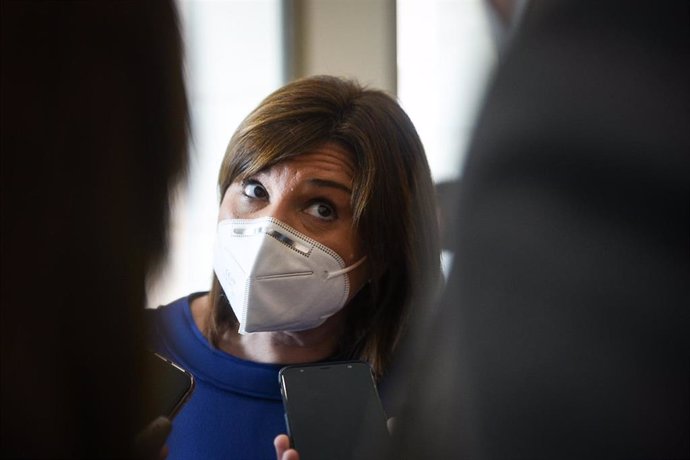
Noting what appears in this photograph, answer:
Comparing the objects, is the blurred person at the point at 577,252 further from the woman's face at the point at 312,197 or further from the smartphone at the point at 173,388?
the woman's face at the point at 312,197

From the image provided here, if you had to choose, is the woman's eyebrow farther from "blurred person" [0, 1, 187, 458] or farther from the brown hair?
"blurred person" [0, 1, 187, 458]

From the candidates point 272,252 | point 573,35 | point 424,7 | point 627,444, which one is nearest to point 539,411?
point 627,444

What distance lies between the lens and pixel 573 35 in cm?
36

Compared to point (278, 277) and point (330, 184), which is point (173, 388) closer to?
point (278, 277)

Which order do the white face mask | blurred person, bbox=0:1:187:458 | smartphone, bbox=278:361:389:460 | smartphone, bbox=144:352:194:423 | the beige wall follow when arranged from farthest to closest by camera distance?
the beige wall, the white face mask, smartphone, bbox=278:361:389:460, smartphone, bbox=144:352:194:423, blurred person, bbox=0:1:187:458

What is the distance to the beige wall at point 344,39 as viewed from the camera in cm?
244

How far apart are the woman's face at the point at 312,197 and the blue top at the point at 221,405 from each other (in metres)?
0.20

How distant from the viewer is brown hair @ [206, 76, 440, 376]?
1.15 meters

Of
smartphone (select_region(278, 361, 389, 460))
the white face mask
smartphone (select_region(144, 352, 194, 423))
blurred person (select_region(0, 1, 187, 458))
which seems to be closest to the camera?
blurred person (select_region(0, 1, 187, 458))

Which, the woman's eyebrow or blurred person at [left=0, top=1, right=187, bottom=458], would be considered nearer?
blurred person at [left=0, top=1, right=187, bottom=458]

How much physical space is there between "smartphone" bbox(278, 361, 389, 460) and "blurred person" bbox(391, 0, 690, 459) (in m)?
0.62

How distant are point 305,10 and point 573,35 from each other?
221 centimetres

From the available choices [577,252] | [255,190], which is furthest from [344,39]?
[577,252]

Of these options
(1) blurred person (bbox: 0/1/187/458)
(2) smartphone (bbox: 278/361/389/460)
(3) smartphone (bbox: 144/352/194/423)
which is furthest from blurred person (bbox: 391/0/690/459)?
(2) smartphone (bbox: 278/361/389/460)
